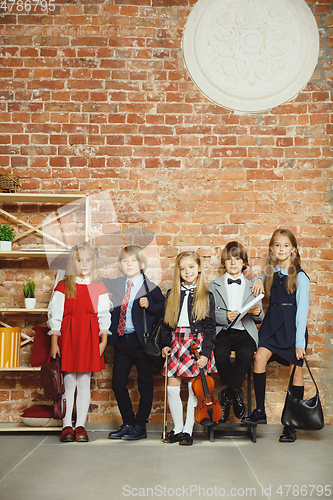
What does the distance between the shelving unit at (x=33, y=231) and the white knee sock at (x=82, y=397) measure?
18cm

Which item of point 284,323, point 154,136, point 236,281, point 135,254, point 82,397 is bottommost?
point 82,397

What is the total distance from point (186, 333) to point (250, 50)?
2.36m

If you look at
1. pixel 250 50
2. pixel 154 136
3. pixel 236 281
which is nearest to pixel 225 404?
pixel 236 281

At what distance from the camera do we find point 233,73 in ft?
11.8

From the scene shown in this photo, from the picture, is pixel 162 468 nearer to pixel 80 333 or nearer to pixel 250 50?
pixel 80 333

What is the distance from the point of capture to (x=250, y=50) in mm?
→ 3582

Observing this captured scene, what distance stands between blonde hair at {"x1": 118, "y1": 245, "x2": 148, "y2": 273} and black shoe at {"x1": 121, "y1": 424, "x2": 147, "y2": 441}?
1.11 metres

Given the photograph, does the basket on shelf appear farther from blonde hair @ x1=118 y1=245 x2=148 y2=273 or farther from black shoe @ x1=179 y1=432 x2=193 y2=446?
black shoe @ x1=179 y1=432 x2=193 y2=446

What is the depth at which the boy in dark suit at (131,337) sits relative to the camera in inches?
120

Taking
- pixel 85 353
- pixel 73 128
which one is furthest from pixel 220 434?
pixel 73 128

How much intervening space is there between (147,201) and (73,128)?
86 cm

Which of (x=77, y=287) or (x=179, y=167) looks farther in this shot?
(x=179, y=167)

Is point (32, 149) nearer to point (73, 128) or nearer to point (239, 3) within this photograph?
point (73, 128)

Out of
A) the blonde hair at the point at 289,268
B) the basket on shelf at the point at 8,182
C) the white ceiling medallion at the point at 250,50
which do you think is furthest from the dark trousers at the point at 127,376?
the white ceiling medallion at the point at 250,50
